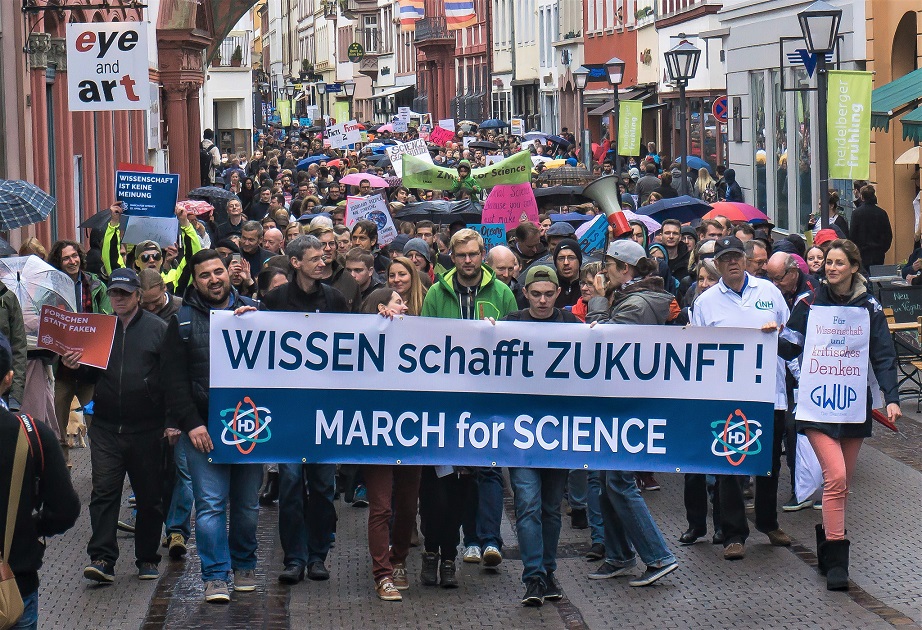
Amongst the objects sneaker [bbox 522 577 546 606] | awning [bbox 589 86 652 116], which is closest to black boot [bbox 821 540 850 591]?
sneaker [bbox 522 577 546 606]

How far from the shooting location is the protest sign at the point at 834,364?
8555 millimetres

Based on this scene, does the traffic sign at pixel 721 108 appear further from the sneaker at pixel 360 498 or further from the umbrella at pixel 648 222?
the sneaker at pixel 360 498

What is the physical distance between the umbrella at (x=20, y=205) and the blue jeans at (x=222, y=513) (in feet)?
11.2

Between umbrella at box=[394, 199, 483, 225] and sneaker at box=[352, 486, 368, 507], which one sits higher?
umbrella at box=[394, 199, 483, 225]

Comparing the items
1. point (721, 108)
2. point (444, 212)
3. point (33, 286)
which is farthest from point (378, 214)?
point (721, 108)

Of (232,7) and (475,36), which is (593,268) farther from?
(475,36)

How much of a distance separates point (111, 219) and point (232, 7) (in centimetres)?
2698

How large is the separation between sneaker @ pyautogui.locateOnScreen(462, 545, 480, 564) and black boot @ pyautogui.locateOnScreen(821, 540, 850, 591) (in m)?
1.94

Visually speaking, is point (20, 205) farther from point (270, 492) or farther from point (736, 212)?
point (736, 212)

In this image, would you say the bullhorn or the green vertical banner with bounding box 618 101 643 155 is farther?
the green vertical banner with bounding box 618 101 643 155

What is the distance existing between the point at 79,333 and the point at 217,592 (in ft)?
6.07

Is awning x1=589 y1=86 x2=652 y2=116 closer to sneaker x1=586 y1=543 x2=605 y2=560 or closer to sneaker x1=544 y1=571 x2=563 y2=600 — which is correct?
sneaker x1=586 y1=543 x2=605 y2=560

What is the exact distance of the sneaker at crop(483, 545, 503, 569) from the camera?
9.13 m

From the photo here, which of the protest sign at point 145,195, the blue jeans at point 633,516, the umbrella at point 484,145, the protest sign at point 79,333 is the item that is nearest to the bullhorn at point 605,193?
the protest sign at point 145,195
